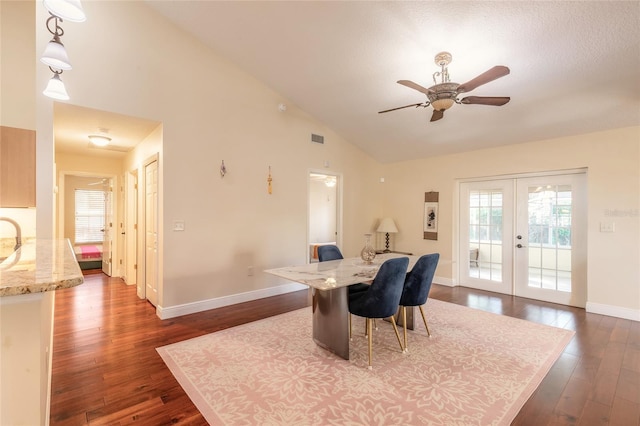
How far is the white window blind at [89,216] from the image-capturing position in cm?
740

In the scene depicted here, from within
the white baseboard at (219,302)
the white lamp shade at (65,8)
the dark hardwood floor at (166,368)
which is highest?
the white lamp shade at (65,8)

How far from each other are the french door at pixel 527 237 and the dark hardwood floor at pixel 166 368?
376mm

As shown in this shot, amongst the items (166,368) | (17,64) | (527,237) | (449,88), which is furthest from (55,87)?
(527,237)

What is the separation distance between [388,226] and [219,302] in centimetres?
363

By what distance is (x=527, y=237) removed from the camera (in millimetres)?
4859

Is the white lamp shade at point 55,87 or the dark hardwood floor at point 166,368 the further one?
the white lamp shade at point 55,87

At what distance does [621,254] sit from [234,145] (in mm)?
5487

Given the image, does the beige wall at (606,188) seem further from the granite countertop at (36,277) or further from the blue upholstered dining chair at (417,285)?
the granite countertop at (36,277)

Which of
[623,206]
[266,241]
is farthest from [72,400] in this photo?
[623,206]

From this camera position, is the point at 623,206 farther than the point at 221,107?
No

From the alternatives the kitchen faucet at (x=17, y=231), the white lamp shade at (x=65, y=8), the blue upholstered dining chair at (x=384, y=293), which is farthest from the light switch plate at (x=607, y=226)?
the kitchen faucet at (x=17, y=231)

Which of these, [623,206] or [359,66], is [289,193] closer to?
[359,66]

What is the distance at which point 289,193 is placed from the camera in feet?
16.6

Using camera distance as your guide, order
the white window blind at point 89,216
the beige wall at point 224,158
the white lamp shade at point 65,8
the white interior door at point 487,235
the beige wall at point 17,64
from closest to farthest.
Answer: the white lamp shade at point 65,8 < the beige wall at point 17,64 < the beige wall at point 224,158 < the white interior door at point 487,235 < the white window blind at point 89,216
